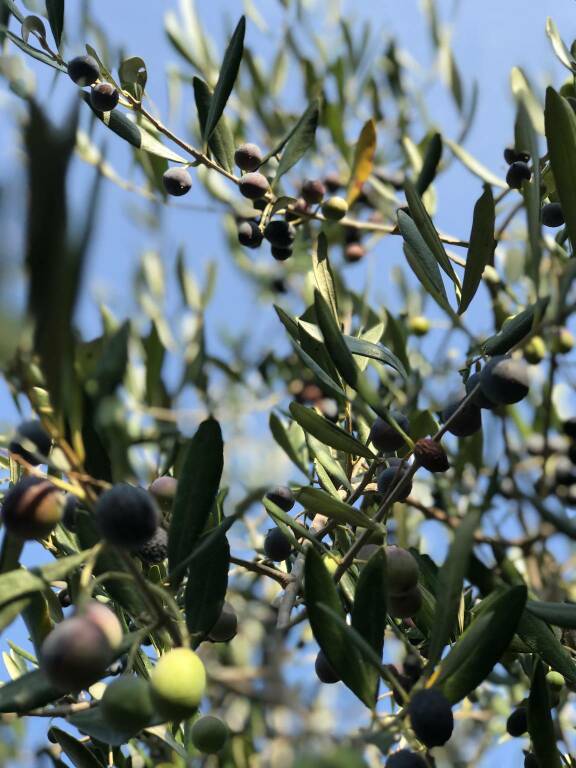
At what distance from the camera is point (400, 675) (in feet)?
6.32

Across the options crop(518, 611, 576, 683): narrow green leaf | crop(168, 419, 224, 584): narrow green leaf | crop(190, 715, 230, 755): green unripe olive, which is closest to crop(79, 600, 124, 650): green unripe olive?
crop(168, 419, 224, 584): narrow green leaf

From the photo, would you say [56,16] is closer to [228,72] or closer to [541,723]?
[228,72]

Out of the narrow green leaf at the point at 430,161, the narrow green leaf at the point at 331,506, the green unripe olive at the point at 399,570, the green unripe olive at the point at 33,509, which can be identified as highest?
the narrow green leaf at the point at 430,161

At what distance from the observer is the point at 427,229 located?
5.19ft

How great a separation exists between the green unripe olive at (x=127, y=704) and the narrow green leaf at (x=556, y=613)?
61cm

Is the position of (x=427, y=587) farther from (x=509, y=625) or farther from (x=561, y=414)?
(x=561, y=414)

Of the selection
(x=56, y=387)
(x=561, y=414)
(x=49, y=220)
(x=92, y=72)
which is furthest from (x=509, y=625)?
(x=561, y=414)

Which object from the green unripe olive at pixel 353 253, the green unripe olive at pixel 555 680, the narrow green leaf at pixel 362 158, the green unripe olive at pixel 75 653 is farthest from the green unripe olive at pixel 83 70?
the green unripe olive at pixel 353 253

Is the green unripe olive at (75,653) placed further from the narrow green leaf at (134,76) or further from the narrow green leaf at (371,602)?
the narrow green leaf at (134,76)

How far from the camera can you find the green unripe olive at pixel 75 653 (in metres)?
0.98

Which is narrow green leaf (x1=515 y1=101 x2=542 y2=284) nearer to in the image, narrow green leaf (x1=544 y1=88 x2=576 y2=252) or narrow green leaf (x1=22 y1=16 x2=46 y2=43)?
narrow green leaf (x1=544 y1=88 x2=576 y2=252)

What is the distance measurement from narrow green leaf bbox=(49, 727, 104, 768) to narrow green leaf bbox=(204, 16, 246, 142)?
130 centimetres

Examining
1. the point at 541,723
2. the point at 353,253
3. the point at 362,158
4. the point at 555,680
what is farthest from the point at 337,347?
the point at 353,253

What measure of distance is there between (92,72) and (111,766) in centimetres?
144
